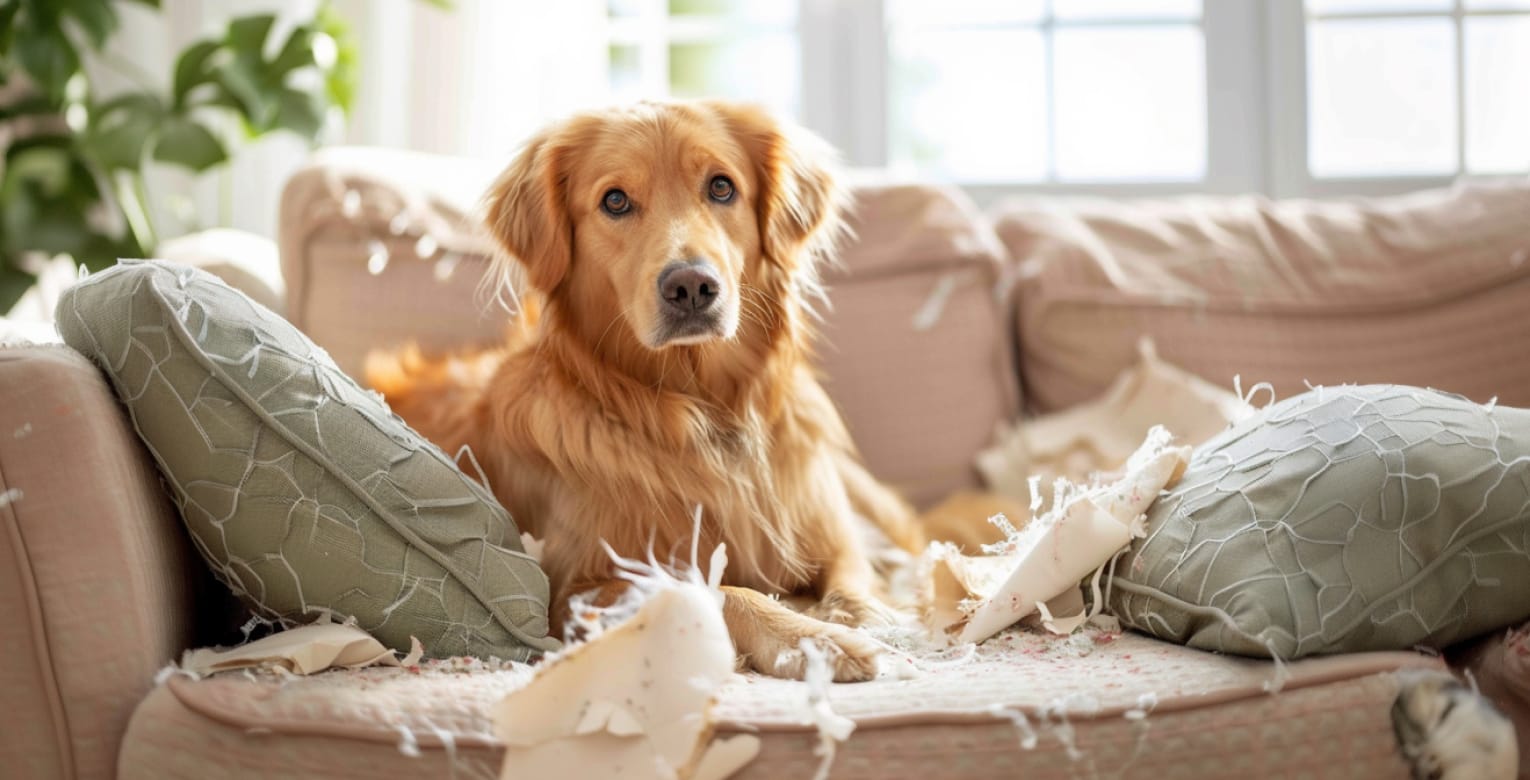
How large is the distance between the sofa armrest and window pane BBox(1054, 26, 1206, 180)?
109 inches

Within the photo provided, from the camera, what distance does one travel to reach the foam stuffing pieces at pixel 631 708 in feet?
3.78

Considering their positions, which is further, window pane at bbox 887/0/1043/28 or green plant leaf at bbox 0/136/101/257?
window pane at bbox 887/0/1043/28

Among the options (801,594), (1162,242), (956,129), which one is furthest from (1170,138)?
(801,594)

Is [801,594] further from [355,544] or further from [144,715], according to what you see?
[144,715]

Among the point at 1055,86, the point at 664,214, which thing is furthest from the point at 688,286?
the point at 1055,86

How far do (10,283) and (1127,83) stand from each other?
9.62 feet

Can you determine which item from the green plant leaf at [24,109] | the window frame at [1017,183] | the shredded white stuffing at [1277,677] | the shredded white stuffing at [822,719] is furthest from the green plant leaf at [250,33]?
the shredded white stuffing at [1277,677]

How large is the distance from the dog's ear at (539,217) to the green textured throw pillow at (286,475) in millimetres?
406

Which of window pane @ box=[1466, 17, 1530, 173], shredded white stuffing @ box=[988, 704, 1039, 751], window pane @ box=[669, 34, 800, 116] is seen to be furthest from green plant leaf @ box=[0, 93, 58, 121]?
window pane @ box=[1466, 17, 1530, 173]

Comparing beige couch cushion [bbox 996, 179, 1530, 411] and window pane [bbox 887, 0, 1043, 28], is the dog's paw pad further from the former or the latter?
window pane [bbox 887, 0, 1043, 28]

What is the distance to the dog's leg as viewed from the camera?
4.52 feet

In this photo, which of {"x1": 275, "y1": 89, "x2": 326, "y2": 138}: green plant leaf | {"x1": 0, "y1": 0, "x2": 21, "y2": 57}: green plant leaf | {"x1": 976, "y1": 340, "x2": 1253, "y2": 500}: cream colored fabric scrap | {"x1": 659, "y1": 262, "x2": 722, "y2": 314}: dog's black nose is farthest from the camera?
→ {"x1": 275, "y1": 89, "x2": 326, "y2": 138}: green plant leaf

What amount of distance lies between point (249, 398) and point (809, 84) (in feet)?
7.61

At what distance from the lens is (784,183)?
6.04 feet
